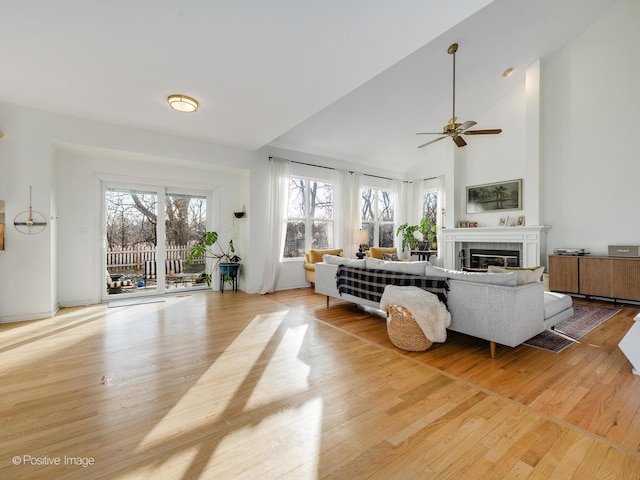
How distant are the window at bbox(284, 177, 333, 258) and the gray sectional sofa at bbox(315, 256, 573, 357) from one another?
3.73 meters

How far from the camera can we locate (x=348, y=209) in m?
6.95

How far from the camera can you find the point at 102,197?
4.82 m

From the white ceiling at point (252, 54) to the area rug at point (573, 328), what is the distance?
316cm

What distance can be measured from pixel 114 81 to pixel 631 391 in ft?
17.8

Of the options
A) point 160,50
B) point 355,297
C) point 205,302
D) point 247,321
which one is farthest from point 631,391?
point 205,302

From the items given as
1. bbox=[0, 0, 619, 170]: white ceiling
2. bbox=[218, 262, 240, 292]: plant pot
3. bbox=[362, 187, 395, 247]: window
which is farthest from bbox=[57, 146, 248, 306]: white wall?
bbox=[362, 187, 395, 247]: window

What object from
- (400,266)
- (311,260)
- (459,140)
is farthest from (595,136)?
(311,260)

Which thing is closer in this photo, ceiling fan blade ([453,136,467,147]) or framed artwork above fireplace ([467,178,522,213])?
ceiling fan blade ([453,136,467,147])

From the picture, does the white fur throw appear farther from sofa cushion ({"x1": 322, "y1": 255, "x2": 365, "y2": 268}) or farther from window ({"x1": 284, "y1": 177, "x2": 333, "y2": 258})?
window ({"x1": 284, "y1": 177, "x2": 333, "y2": 258})

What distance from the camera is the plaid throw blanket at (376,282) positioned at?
117 inches

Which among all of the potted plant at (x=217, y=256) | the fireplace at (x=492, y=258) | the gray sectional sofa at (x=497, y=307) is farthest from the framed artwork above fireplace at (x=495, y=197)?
the potted plant at (x=217, y=256)

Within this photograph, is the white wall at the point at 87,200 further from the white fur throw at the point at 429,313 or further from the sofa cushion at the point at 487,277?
the sofa cushion at the point at 487,277

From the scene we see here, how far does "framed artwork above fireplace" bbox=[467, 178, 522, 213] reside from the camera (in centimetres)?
610

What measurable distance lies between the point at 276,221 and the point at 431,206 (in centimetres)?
456
